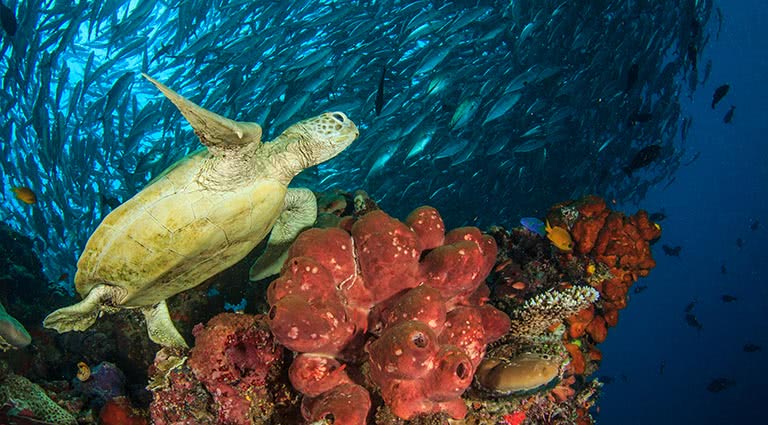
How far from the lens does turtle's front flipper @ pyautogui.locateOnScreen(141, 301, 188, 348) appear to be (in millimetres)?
2846

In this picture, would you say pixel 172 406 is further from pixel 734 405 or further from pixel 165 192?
pixel 734 405

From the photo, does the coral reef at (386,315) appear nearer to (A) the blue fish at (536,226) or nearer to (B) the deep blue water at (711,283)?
(A) the blue fish at (536,226)

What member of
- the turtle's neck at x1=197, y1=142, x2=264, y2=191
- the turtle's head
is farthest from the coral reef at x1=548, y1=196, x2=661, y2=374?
the turtle's neck at x1=197, y1=142, x2=264, y2=191

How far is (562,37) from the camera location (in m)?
12.2

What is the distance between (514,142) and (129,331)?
13.7m

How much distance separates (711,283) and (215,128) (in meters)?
131

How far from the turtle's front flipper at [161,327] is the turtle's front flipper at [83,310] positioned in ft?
1.14

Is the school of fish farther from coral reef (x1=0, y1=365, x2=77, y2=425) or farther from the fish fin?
coral reef (x1=0, y1=365, x2=77, y2=425)

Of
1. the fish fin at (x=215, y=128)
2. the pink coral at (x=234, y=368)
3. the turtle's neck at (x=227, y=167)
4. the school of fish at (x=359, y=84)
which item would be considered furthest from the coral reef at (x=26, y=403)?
the school of fish at (x=359, y=84)

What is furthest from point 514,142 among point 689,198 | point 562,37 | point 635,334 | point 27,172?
point 635,334

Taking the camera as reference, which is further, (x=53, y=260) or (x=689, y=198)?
(x=689, y=198)

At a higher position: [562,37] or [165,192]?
[165,192]

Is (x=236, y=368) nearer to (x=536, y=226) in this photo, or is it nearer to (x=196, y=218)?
(x=196, y=218)

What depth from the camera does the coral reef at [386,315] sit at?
1.53 meters
